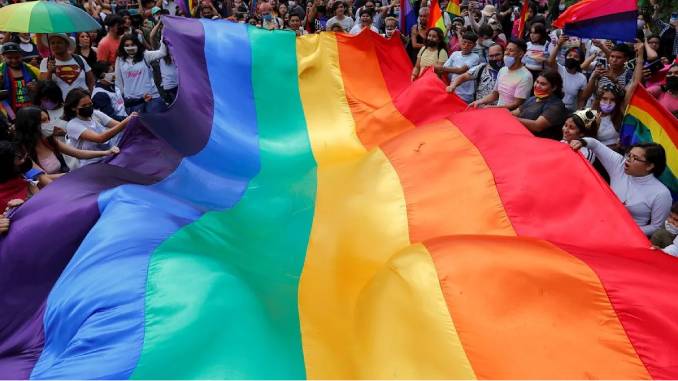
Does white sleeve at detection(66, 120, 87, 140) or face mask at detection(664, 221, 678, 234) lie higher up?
white sleeve at detection(66, 120, 87, 140)

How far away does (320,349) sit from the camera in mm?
2994

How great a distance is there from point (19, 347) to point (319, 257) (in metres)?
1.74

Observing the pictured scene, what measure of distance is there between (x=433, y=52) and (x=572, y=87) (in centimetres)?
189

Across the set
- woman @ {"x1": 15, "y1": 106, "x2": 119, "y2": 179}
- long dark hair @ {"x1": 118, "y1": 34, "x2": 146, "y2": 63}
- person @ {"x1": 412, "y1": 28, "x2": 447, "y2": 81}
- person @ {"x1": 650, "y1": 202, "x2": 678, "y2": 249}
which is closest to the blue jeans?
long dark hair @ {"x1": 118, "y1": 34, "x2": 146, "y2": 63}

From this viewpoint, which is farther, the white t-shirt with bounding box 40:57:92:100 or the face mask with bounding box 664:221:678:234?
the white t-shirt with bounding box 40:57:92:100

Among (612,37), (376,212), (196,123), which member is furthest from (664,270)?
(196,123)

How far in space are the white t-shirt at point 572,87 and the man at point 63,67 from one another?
15.8 ft

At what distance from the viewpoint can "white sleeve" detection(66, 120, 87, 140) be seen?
4.69 m

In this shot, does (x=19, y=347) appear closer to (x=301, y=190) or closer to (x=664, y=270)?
(x=301, y=190)

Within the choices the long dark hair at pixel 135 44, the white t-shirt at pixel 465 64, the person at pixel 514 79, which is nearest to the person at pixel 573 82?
the person at pixel 514 79

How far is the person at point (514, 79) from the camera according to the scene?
547cm

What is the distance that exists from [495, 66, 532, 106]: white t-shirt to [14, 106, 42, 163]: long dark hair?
153 inches

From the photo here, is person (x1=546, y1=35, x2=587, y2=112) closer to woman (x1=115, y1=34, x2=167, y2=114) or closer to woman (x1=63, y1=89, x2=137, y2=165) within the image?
woman (x1=63, y1=89, x2=137, y2=165)

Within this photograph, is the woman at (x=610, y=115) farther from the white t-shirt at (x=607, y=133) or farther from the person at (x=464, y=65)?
the person at (x=464, y=65)
